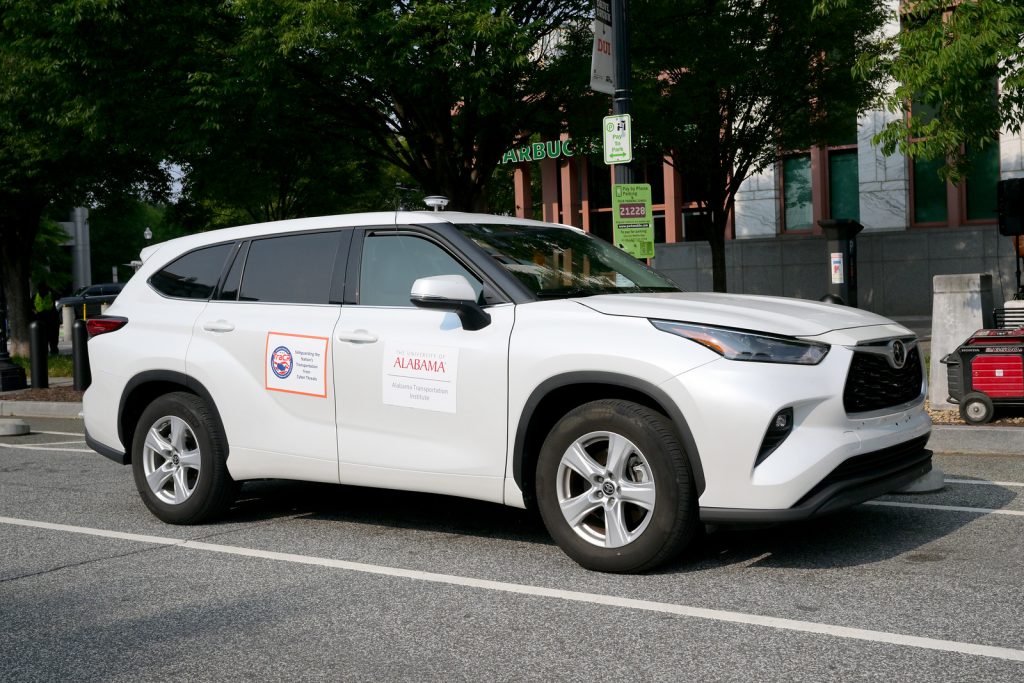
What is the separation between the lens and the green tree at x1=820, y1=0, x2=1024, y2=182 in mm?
11906

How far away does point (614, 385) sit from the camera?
5.21 meters

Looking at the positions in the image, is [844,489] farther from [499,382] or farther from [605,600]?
[499,382]

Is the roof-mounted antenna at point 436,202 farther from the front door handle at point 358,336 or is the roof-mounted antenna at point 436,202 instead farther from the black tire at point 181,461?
the black tire at point 181,461

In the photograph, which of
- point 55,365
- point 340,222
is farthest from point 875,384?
point 55,365

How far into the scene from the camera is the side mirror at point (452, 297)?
5352mm

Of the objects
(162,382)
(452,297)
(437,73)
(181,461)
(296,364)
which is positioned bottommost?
(181,461)

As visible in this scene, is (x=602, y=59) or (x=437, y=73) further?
(x=437, y=73)

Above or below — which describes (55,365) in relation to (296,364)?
below

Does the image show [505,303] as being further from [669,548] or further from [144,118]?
[144,118]

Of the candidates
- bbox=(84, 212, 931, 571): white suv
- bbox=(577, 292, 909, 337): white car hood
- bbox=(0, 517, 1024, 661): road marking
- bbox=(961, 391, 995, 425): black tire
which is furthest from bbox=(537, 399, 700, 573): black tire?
bbox=(961, 391, 995, 425): black tire

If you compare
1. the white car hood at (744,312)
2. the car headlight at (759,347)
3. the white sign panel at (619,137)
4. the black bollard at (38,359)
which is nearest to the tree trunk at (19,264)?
the black bollard at (38,359)

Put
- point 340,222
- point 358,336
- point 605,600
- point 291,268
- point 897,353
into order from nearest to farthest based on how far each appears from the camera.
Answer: point 605,600
point 897,353
point 358,336
point 340,222
point 291,268

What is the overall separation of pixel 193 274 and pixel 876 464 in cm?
418

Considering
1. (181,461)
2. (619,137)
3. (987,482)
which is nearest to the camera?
(181,461)
